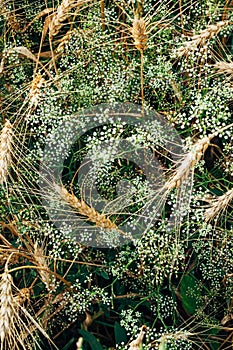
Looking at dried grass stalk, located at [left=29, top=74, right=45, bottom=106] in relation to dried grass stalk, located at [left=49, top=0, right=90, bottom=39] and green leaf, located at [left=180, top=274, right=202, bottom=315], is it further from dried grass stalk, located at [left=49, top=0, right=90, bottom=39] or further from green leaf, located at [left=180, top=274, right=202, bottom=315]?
green leaf, located at [left=180, top=274, right=202, bottom=315]

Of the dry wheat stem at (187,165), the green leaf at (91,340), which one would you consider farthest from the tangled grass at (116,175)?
the dry wheat stem at (187,165)

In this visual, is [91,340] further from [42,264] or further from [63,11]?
[63,11]

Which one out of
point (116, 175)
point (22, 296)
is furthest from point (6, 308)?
point (116, 175)

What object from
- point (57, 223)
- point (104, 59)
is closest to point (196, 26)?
point (104, 59)

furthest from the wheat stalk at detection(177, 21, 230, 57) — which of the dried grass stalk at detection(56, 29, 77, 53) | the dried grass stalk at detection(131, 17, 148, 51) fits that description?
the dried grass stalk at detection(56, 29, 77, 53)

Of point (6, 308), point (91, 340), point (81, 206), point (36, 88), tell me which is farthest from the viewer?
point (91, 340)

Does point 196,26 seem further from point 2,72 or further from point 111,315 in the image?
point 111,315

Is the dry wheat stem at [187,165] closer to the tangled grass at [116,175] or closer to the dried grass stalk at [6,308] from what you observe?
the tangled grass at [116,175]

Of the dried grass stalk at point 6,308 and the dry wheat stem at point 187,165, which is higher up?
the dry wheat stem at point 187,165
